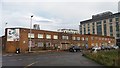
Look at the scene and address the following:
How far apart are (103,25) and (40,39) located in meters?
73.9

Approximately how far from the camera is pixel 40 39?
66.1 metres

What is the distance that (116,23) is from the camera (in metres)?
122

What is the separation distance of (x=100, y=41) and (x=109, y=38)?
10.3 meters

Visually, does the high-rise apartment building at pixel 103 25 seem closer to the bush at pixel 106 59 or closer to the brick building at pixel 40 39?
the brick building at pixel 40 39

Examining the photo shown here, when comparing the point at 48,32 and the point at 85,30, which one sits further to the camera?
the point at 85,30

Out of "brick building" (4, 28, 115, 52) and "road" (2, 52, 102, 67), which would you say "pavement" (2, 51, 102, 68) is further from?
"brick building" (4, 28, 115, 52)

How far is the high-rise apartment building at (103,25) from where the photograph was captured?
12281cm

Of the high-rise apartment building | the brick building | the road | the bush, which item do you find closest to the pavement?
the road

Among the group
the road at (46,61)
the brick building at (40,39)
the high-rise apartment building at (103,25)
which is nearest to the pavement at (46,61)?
the road at (46,61)

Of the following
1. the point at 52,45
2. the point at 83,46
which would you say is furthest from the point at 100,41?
the point at 52,45

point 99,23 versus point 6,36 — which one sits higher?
point 99,23

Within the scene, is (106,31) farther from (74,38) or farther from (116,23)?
(74,38)

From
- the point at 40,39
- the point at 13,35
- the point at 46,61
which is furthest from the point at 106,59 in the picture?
the point at 40,39

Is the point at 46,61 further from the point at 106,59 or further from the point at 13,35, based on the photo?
the point at 13,35
